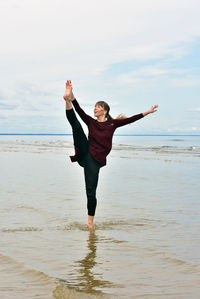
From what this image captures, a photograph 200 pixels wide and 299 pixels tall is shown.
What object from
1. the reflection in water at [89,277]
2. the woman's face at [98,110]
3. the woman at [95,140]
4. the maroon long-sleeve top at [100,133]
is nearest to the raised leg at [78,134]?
the woman at [95,140]

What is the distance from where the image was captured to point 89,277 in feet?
14.6

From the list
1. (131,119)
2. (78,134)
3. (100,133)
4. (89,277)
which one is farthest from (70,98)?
(89,277)

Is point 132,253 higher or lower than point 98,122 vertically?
lower

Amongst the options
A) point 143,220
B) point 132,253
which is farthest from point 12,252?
point 143,220

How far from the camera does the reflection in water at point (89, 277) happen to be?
4129 mm

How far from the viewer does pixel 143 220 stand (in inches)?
299

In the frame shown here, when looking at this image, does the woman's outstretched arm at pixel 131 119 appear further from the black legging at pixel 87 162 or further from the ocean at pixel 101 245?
the ocean at pixel 101 245

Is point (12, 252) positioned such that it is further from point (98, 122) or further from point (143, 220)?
point (143, 220)

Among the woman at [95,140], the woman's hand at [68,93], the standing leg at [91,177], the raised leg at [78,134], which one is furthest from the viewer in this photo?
the standing leg at [91,177]

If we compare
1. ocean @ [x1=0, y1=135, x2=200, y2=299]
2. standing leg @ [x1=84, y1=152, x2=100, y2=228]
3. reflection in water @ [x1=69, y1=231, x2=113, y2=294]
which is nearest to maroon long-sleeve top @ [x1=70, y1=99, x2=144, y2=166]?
standing leg @ [x1=84, y1=152, x2=100, y2=228]

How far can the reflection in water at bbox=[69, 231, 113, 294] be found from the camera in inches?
163

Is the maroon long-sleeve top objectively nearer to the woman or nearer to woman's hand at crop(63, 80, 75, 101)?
the woman

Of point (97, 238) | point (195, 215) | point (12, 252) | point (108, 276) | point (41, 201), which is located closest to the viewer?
point (108, 276)

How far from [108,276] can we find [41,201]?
17.1 ft
